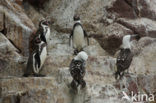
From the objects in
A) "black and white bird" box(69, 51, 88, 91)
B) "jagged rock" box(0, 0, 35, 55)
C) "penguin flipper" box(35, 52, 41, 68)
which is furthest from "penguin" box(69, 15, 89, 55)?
"black and white bird" box(69, 51, 88, 91)

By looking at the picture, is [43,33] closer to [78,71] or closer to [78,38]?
[78,38]

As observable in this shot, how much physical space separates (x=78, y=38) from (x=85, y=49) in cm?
102

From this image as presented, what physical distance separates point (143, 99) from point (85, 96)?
184cm

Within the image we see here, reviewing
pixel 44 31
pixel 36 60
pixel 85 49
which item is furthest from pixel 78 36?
pixel 36 60

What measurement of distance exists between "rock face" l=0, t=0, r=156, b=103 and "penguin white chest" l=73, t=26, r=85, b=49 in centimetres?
73

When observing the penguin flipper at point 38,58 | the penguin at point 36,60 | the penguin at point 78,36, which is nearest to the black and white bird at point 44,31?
the penguin at point 78,36

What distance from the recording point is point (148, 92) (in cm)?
777

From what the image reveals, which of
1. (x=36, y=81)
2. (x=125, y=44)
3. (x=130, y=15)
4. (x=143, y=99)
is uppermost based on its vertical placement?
(x=130, y=15)

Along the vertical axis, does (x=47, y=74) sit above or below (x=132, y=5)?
below

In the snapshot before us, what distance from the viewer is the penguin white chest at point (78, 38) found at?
8.48 meters

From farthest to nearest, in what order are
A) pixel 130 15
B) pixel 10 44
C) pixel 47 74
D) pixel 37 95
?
pixel 130 15 → pixel 10 44 → pixel 47 74 → pixel 37 95

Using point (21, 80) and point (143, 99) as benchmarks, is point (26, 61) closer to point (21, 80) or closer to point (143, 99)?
point (21, 80)

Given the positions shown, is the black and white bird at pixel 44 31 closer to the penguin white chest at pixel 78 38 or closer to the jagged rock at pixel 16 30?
the jagged rock at pixel 16 30

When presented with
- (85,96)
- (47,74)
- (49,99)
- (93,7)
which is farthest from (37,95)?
(93,7)
